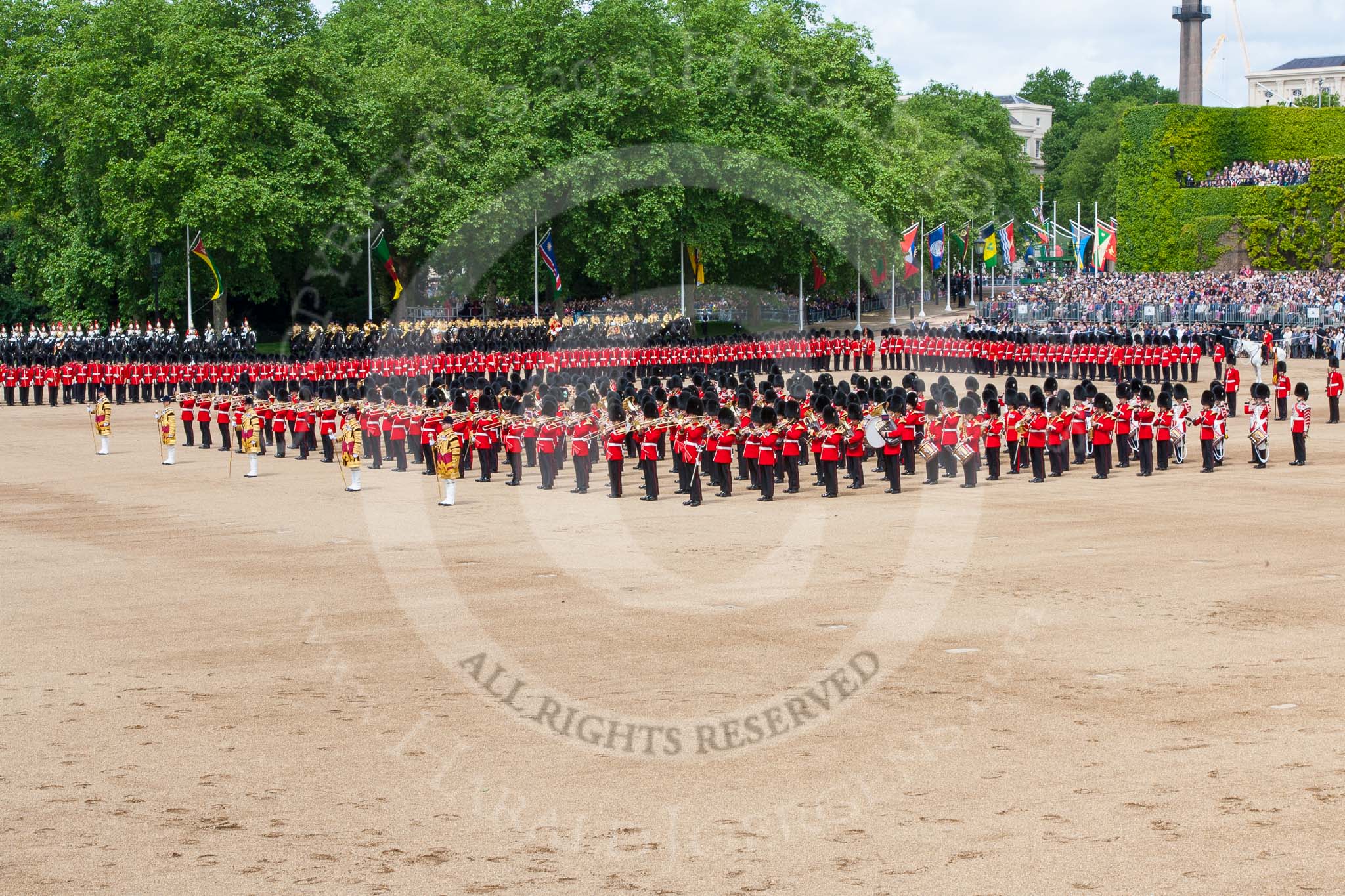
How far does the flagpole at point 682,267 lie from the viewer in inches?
2131

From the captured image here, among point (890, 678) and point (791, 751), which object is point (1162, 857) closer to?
point (791, 751)

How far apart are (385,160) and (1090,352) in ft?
84.5

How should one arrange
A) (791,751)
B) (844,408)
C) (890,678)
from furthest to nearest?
(844,408) < (890,678) < (791,751)

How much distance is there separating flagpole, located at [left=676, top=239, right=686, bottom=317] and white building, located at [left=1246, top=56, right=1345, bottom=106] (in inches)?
4016

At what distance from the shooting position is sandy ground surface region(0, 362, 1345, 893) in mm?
8617

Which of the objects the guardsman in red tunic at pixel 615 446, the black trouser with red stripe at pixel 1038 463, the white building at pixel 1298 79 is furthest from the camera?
the white building at pixel 1298 79

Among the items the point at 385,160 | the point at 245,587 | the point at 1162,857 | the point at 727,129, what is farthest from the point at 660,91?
the point at 1162,857

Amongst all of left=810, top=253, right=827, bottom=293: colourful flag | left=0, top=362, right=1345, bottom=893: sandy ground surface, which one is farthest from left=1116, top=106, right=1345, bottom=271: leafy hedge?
left=0, top=362, right=1345, bottom=893: sandy ground surface

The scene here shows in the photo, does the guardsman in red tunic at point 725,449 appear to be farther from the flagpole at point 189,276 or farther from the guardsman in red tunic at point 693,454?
the flagpole at point 189,276

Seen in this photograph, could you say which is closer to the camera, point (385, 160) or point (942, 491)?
point (942, 491)

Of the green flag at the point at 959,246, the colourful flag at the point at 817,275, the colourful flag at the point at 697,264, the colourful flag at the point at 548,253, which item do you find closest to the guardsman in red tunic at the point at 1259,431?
the colourful flag at the point at 548,253

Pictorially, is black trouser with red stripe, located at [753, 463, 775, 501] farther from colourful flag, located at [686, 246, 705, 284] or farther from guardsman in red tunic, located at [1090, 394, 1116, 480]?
colourful flag, located at [686, 246, 705, 284]

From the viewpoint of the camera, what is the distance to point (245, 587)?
53.8 ft

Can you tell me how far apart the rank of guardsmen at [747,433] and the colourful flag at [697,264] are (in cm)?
2503
